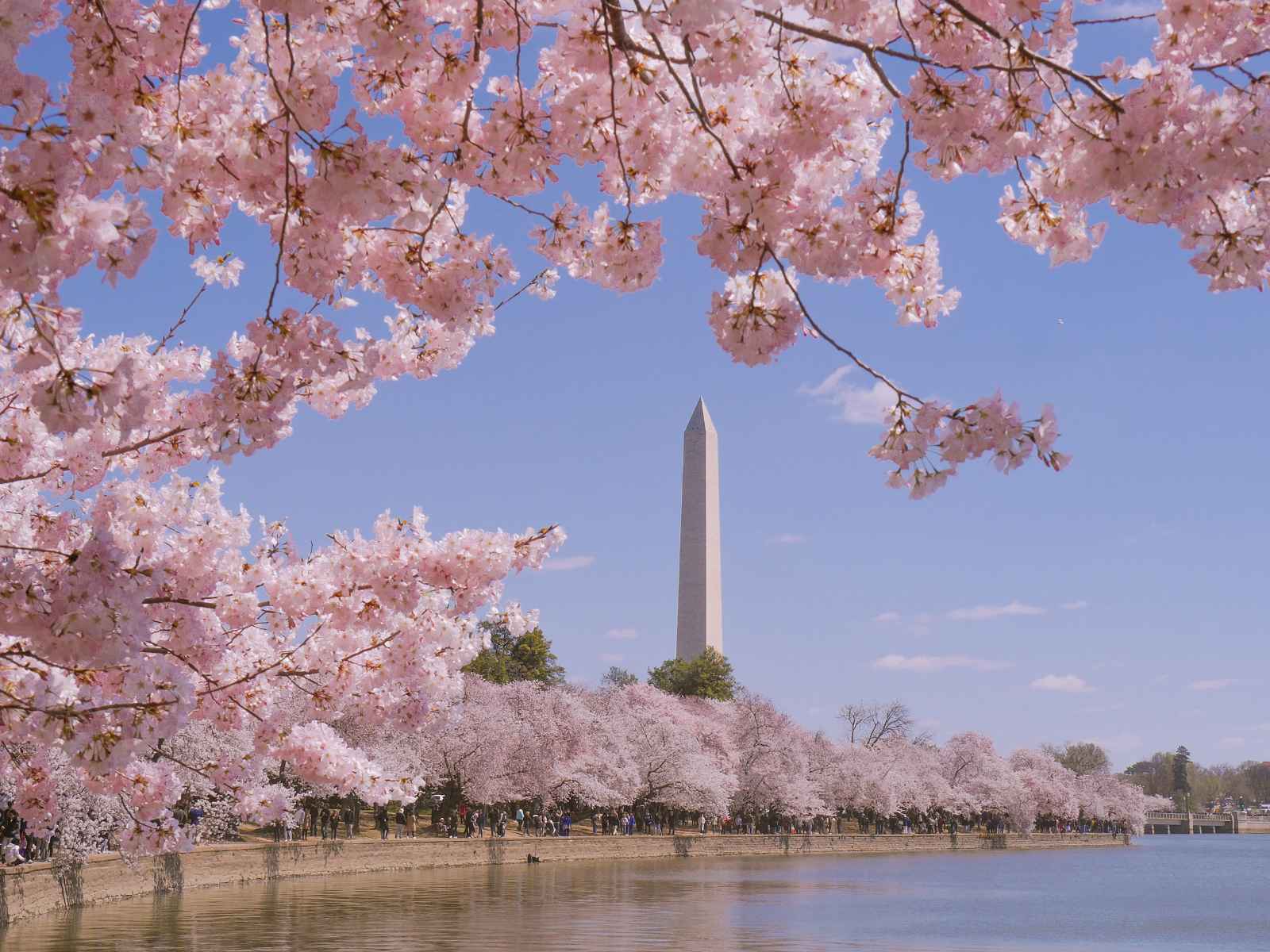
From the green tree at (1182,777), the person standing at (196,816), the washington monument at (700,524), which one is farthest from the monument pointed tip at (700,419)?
the green tree at (1182,777)

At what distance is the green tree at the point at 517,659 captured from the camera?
54438 mm

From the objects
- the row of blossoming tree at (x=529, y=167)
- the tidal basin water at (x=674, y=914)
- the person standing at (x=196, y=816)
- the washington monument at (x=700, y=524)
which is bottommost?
the tidal basin water at (x=674, y=914)

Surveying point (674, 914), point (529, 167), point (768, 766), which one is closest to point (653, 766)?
point (768, 766)

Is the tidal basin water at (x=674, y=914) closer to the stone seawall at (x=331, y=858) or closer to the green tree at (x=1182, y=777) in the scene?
the stone seawall at (x=331, y=858)

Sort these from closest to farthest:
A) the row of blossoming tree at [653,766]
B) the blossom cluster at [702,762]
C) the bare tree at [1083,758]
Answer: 1. the row of blossoming tree at [653,766]
2. the blossom cluster at [702,762]
3. the bare tree at [1083,758]

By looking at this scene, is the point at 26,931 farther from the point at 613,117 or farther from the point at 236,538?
the point at 613,117

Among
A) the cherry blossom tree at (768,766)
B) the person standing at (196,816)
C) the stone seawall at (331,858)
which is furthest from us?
the cherry blossom tree at (768,766)

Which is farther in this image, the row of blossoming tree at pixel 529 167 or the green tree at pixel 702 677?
the green tree at pixel 702 677

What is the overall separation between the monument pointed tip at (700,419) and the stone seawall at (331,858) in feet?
50.0

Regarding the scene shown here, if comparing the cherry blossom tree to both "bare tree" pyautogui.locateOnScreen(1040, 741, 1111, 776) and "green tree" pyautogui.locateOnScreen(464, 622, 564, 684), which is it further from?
"bare tree" pyautogui.locateOnScreen(1040, 741, 1111, 776)

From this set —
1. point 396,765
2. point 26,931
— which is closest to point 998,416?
point 26,931

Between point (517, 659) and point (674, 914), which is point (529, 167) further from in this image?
point (517, 659)

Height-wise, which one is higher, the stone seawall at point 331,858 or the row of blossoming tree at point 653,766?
the row of blossoming tree at point 653,766

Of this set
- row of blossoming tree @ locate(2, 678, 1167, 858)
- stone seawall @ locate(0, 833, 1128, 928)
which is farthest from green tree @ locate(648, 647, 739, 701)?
stone seawall @ locate(0, 833, 1128, 928)
